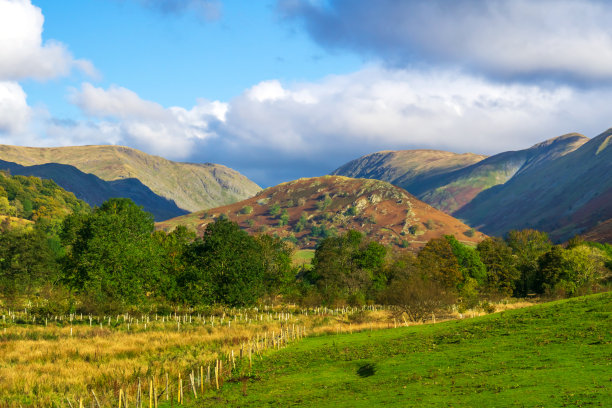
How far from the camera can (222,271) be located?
286ft

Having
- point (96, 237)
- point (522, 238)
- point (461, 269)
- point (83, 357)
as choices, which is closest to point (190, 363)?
point (83, 357)

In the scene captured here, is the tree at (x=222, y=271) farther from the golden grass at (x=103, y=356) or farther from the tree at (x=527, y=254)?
the tree at (x=527, y=254)

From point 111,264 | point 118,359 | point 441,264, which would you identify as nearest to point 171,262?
point 111,264

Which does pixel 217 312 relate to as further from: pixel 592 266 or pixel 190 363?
pixel 592 266

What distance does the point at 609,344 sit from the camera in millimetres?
31219

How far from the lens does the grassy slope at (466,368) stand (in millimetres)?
23531

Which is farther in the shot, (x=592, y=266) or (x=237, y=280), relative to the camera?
(x=592, y=266)

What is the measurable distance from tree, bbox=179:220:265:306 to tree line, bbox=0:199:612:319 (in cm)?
18

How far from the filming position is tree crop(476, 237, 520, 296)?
4899 inches

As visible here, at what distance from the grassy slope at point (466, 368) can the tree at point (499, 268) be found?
7703 cm

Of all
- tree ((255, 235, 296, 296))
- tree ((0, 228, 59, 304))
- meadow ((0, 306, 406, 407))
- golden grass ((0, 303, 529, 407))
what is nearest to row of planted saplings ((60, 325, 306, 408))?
meadow ((0, 306, 406, 407))

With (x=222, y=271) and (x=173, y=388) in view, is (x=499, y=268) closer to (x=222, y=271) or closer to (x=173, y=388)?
(x=222, y=271)

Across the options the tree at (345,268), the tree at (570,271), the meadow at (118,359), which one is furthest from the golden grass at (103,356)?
the tree at (570,271)

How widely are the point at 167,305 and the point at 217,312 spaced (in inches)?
411
